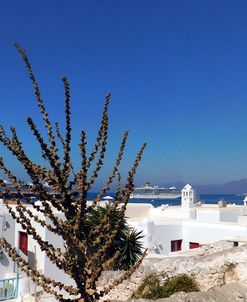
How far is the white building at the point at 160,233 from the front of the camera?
62.3 feet

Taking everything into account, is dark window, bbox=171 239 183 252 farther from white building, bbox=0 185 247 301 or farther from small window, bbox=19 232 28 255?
small window, bbox=19 232 28 255

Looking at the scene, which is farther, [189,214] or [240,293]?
[189,214]

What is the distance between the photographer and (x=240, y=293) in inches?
335

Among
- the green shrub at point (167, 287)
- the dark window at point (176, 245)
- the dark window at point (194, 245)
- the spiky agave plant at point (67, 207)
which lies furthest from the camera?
the dark window at point (176, 245)

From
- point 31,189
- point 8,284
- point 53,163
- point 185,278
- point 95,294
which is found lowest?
point 8,284

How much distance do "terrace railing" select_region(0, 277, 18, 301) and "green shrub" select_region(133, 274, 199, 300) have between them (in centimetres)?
785

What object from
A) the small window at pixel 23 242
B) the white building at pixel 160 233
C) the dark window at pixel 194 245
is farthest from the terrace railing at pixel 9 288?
the dark window at pixel 194 245

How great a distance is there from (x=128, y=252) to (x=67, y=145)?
14.6 meters

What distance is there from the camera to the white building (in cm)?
1900

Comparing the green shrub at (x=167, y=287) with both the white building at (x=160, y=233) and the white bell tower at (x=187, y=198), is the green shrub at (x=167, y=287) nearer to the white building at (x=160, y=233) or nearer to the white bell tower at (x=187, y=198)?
the white building at (x=160, y=233)

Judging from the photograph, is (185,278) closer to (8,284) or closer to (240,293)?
(240,293)

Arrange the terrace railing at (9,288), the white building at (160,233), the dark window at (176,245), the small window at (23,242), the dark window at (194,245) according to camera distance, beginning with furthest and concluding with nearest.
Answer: the dark window at (176,245) → the dark window at (194,245) → the small window at (23,242) → the white building at (160,233) → the terrace railing at (9,288)

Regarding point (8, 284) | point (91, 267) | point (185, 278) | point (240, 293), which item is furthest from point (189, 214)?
point (91, 267)

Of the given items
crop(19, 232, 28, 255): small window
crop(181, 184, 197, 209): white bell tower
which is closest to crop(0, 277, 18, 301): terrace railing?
crop(19, 232, 28, 255): small window
